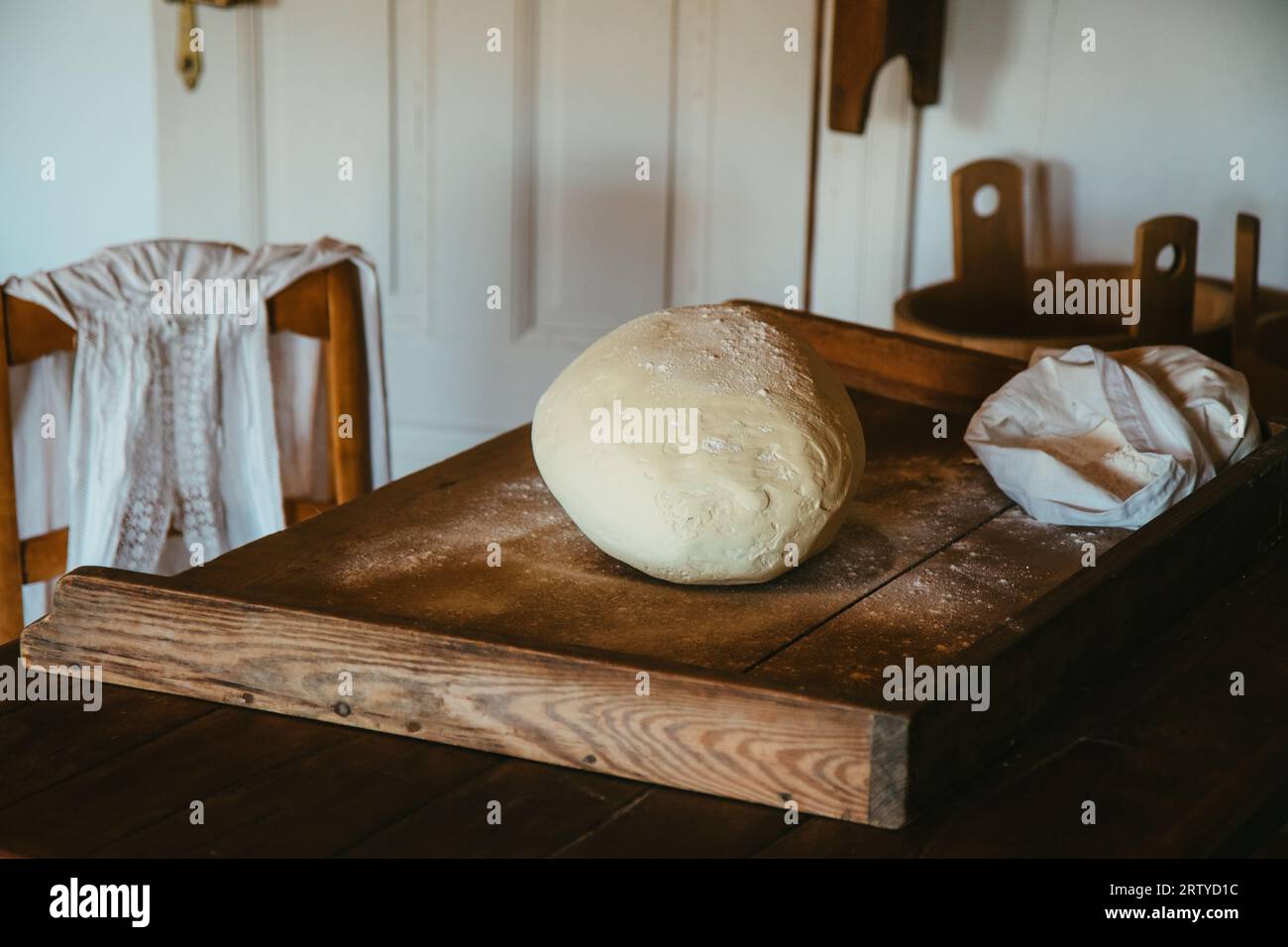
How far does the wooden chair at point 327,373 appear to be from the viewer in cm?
152

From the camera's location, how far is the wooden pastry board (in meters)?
0.91

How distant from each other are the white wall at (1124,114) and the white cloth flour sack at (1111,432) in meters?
→ 1.06

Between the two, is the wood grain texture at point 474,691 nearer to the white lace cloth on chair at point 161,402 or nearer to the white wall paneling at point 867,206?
the white lace cloth on chair at point 161,402

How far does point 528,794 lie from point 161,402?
89 centimetres

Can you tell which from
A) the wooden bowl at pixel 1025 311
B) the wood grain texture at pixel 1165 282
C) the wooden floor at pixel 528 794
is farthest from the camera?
the wooden bowl at pixel 1025 311

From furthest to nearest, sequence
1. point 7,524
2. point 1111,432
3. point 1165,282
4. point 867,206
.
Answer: point 867,206 → point 1165,282 → point 7,524 → point 1111,432

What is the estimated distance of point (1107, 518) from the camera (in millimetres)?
1306

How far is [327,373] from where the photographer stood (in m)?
1.78

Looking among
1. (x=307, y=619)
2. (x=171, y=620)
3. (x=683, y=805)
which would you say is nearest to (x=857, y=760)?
(x=683, y=805)

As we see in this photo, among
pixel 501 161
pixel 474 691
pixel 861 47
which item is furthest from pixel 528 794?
pixel 501 161

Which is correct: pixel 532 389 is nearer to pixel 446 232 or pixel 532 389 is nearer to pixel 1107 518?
pixel 446 232

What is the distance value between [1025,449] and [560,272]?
1561mm

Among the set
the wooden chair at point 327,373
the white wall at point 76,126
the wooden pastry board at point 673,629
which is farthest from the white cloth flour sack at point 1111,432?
the white wall at point 76,126

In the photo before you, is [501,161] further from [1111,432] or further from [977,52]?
[1111,432]
